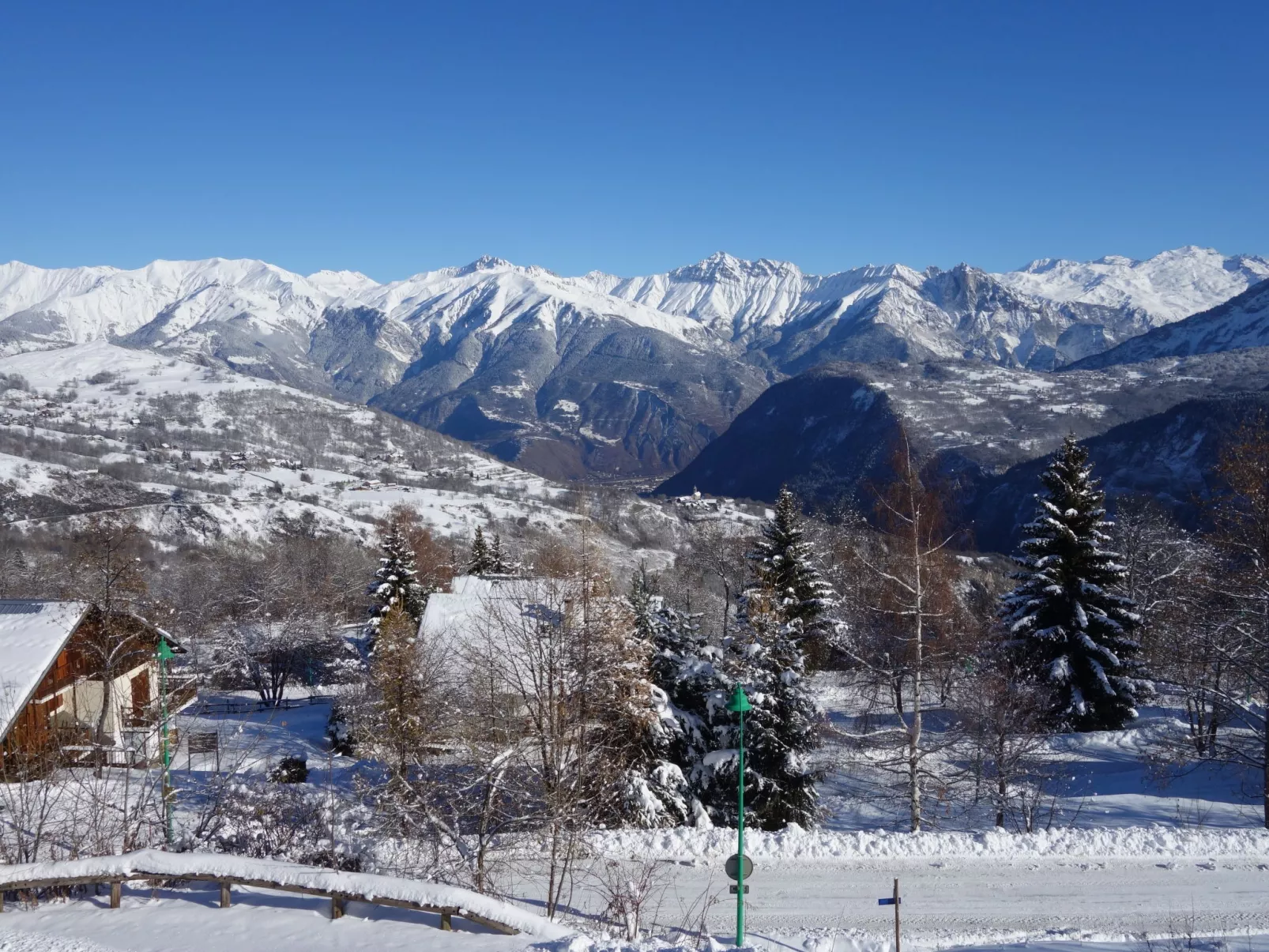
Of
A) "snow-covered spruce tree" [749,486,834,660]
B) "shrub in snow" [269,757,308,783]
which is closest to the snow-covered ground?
"shrub in snow" [269,757,308,783]

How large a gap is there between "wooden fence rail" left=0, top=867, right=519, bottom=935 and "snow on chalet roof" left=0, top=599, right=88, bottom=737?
38.5 ft

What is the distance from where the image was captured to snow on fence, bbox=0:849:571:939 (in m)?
9.20

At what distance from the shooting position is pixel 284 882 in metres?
9.54

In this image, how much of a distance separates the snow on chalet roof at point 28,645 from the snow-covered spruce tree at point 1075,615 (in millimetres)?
27453

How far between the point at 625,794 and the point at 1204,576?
50.7 ft

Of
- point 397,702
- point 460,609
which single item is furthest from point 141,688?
point 397,702

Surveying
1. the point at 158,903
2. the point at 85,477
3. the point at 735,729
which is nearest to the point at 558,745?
the point at 158,903

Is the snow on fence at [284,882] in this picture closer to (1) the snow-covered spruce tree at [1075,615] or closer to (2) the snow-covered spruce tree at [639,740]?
(2) the snow-covered spruce tree at [639,740]

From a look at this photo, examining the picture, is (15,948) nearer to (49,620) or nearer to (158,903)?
(158,903)

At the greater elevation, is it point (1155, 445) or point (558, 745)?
point (1155, 445)

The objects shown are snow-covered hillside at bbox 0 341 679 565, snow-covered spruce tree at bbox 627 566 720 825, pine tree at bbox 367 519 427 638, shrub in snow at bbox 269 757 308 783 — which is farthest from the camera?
snow-covered hillside at bbox 0 341 679 565

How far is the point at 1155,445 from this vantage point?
15075 cm

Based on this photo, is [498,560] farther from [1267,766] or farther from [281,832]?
[1267,766]

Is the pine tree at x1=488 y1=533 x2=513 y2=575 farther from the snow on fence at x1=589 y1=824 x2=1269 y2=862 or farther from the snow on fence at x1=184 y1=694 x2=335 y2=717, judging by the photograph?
the snow on fence at x1=589 y1=824 x2=1269 y2=862
